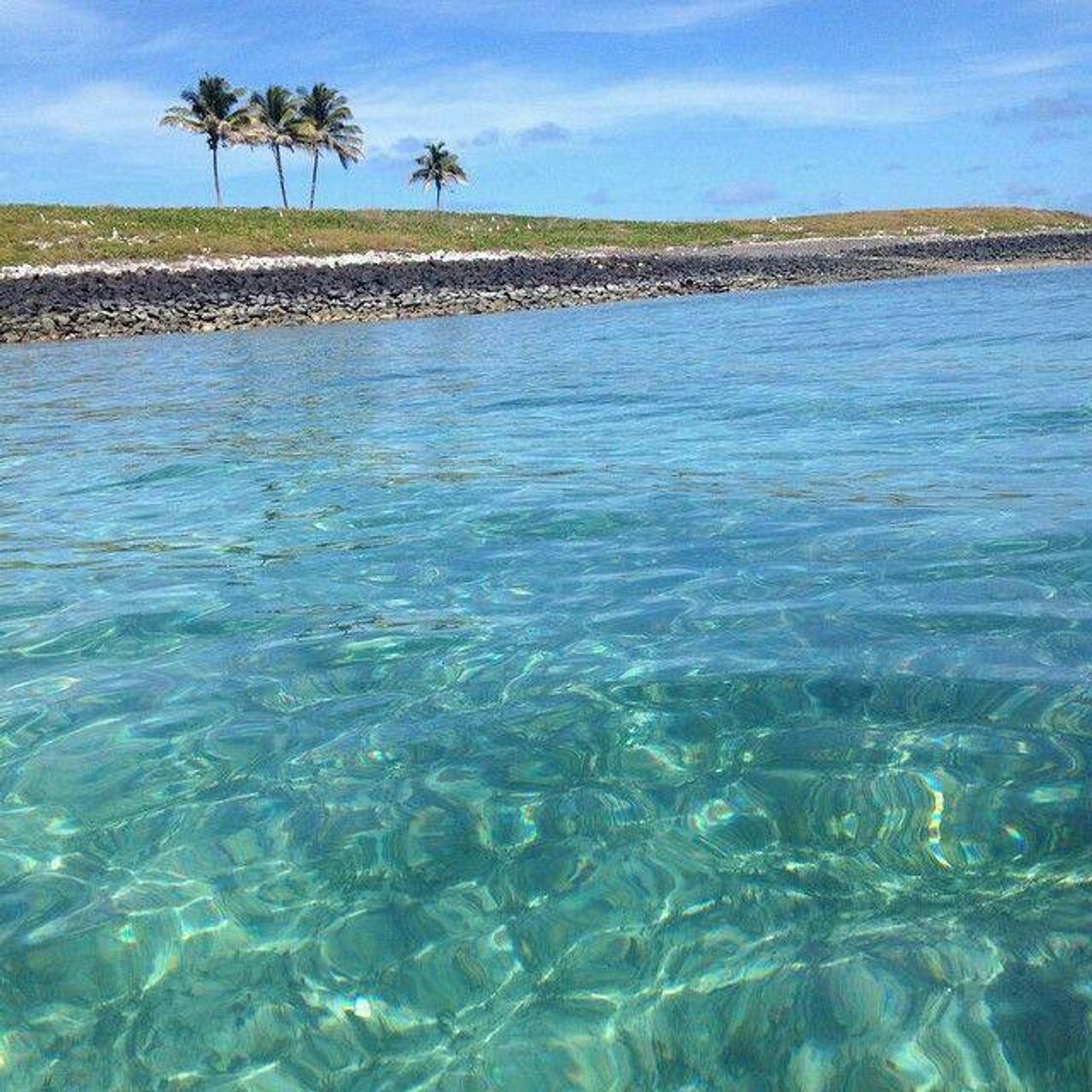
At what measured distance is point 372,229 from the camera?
6706 cm

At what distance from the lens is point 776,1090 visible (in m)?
2.66

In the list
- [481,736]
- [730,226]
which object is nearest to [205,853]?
[481,736]

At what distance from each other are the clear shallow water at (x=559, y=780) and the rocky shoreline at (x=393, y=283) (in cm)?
3019

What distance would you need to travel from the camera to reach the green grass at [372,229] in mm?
53594

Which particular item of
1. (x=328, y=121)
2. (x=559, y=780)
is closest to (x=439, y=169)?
(x=328, y=121)

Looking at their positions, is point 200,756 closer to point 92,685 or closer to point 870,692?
point 92,685

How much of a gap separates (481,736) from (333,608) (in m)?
1.85

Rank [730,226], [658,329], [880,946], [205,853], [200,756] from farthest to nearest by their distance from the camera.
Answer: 1. [730,226]
2. [658,329]
3. [200,756]
4. [205,853]
5. [880,946]

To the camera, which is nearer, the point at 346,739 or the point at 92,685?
the point at 346,739

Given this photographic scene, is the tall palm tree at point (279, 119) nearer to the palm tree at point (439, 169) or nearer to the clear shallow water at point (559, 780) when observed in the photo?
the palm tree at point (439, 169)

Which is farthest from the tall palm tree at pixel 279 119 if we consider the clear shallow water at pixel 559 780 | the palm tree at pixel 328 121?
Result: the clear shallow water at pixel 559 780

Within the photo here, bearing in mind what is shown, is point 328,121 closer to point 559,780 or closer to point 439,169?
point 439,169

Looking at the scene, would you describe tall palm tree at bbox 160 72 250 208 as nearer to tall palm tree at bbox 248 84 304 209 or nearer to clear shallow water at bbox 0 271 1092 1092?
tall palm tree at bbox 248 84 304 209

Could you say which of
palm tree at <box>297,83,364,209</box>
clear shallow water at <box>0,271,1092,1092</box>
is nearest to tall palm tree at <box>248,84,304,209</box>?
palm tree at <box>297,83,364,209</box>
